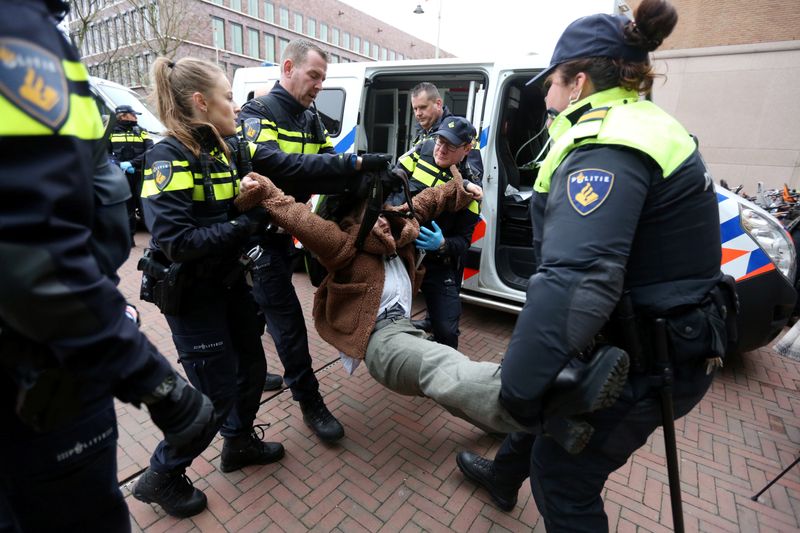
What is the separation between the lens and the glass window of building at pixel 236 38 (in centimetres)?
3594

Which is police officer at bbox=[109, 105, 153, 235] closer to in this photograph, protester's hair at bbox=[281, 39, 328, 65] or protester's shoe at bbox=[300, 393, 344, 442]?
protester's hair at bbox=[281, 39, 328, 65]

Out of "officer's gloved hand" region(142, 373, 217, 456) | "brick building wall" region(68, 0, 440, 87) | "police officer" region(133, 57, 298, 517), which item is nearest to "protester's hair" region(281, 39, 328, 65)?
"police officer" region(133, 57, 298, 517)

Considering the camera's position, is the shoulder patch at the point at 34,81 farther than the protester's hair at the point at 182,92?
No

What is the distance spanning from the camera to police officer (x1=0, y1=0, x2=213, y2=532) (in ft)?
2.59

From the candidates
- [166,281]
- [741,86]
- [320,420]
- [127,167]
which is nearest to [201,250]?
[166,281]

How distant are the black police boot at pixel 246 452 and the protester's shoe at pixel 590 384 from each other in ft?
6.13

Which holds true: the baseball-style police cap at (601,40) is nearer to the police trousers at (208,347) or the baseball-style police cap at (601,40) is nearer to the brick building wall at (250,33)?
the police trousers at (208,347)

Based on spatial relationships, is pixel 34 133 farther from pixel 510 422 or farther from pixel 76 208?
pixel 510 422

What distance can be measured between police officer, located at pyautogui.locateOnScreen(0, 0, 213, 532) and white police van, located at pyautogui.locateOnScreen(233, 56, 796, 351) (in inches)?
110

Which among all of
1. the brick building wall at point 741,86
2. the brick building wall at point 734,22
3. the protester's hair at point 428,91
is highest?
the brick building wall at point 734,22

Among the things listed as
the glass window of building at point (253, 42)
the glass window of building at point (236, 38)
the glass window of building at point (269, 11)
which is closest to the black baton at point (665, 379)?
the glass window of building at point (236, 38)

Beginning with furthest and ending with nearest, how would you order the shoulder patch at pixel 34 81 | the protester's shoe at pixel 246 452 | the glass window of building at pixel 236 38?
the glass window of building at pixel 236 38 < the protester's shoe at pixel 246 452 < the shoulder patch at pixel 34 81

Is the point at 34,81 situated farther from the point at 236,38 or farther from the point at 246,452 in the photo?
the point at 236,38

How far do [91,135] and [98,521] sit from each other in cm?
104
